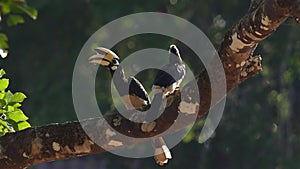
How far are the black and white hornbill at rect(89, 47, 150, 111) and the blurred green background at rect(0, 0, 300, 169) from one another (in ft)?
11.5

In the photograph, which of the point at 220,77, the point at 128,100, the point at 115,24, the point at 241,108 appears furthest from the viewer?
the point at 241,108

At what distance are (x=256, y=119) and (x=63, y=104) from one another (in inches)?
78.3

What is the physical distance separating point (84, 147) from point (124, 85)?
2020 millimetres

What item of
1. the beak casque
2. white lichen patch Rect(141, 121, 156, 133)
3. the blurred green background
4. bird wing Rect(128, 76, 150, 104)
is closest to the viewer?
white lichen patch Rect(141, 121, 156, 133)

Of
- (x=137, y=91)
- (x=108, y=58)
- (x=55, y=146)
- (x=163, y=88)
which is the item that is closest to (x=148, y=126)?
(x=55, y=146)

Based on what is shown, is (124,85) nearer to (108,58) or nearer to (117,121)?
A: (108,58)

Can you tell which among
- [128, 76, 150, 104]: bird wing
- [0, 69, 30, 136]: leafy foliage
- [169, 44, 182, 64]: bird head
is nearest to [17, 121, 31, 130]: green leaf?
[0, 69, 30, 136]: leafy foliage

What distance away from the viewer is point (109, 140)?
325 cm

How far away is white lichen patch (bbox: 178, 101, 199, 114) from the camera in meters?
3.14

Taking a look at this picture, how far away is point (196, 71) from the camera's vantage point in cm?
902

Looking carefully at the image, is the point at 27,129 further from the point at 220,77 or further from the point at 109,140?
the point at 220,77

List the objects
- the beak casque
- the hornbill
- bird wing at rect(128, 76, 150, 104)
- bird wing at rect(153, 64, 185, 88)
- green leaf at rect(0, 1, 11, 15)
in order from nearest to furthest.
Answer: green leaf at rect(0, 1, 11, 15) → the hornbill → bird wing at rect(153, 64, 185, 88) → bird wing at rect(128, 76, 150, 104) → the beak casque

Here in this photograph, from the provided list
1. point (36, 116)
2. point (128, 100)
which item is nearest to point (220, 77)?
point (128, 100)

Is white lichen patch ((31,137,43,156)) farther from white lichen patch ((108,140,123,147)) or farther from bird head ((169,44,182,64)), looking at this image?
bird head ((169,44,182,64))
